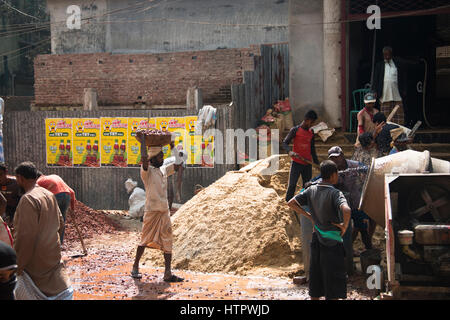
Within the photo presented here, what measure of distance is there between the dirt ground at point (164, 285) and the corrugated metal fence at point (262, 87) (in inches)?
204

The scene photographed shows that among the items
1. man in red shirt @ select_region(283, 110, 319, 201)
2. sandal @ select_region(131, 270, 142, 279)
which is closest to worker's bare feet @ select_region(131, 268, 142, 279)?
sandal @ select_region(131, 270, 142, 279)

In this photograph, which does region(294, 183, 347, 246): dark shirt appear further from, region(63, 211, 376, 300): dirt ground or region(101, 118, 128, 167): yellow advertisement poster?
region(101, 118, 128, 167): yellow advertisement poster

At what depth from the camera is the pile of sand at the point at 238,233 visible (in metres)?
8.52

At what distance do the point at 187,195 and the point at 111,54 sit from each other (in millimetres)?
6806

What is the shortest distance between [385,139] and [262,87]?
6.36 m

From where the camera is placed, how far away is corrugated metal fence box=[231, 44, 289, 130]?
1366cm

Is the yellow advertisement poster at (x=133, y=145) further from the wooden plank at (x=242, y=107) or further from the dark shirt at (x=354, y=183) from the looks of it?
the dark shirt at (x=354, y=183)

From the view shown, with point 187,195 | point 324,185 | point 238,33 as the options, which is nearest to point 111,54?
point 238,33

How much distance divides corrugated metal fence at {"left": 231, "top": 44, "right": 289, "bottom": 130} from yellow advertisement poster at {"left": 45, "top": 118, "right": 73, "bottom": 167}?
443 centimetres

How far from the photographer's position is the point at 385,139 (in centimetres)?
892

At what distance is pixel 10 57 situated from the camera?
25797mm

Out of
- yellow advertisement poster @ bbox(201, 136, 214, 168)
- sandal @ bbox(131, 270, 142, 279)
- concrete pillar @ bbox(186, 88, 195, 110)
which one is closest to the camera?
sandal @ bbox(131, 270, 142, 279)

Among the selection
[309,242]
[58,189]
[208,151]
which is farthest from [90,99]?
[309,242]

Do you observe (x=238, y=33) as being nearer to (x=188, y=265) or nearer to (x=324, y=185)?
(x=188, y=265)
